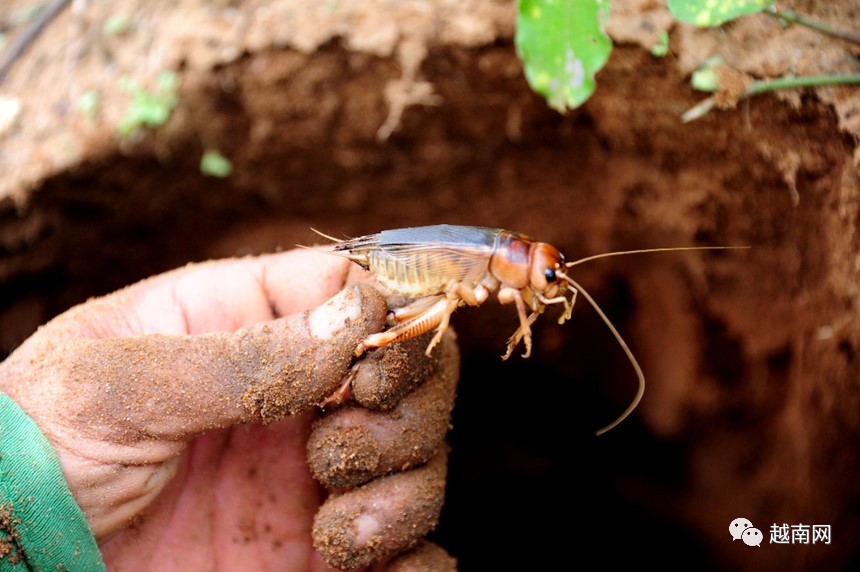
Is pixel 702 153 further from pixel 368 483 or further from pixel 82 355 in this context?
pixel 82 355

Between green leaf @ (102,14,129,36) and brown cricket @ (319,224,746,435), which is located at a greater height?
green leaf @ (102,14,129,36)

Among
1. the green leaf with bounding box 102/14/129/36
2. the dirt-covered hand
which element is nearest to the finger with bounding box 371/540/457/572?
the dirt-covered hand

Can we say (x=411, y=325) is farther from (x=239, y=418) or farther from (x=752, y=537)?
(x=752, y=537)

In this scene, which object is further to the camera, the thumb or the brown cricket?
the brown cricket

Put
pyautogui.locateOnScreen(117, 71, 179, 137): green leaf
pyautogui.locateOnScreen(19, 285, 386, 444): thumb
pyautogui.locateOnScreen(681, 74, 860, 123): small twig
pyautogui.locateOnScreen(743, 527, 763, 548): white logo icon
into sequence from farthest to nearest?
pyautogui.locateOnScreen(743, 527, 763, 548): white logo icon, pyautogui.locateOnScreen(117, 71, 179, 137): green leaf, pyautogui.locateOnScreen(681, 74, 860, 123): small twig, pyautogui.locateOnScreen(19, 285, 386, 444): thumb

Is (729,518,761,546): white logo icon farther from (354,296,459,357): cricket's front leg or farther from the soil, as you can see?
(354,296,459,357): cricket's front leg

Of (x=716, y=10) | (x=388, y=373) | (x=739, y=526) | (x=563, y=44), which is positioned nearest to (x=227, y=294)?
(x=388, y=373)

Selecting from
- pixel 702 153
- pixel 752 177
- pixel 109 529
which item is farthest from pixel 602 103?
pixel 109 529
